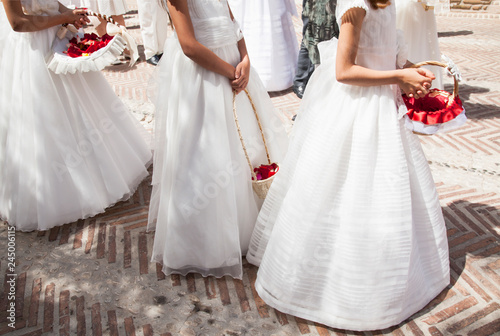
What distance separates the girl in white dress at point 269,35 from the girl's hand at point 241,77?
9.32ft

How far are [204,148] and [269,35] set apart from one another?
325 cm

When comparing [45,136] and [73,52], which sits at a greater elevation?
[73,52]

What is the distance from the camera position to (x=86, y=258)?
2846 mm

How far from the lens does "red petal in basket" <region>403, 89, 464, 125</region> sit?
1.96 meters

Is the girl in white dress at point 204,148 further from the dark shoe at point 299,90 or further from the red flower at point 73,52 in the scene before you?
the dark shoe at point 299,90

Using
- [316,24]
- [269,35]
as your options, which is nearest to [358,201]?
[316,24]

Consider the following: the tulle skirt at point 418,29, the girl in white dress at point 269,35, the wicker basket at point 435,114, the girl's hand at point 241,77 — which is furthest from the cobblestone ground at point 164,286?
the girl in white dress at point 269,35

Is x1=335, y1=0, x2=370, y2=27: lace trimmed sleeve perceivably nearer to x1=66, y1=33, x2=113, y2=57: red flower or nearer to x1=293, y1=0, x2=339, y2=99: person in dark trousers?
x1=66, y1=33, x2=113, y2=57: red flower

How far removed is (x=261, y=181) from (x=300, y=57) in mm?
3023

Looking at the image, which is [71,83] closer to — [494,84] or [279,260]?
[279,260]

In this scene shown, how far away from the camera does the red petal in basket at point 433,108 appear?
196 centimetres

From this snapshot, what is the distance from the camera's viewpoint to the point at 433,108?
2.03m

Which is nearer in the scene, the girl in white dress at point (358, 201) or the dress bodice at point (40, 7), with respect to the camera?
the girl in white dress at point (358, 201)

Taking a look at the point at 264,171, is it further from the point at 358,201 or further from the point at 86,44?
the point at 86,44
